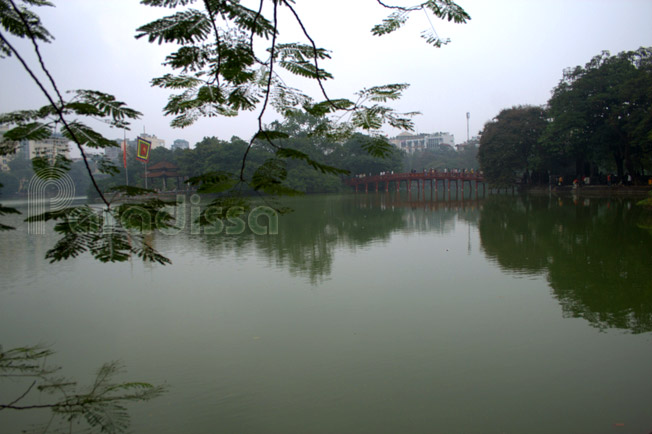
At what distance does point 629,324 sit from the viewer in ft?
11.5

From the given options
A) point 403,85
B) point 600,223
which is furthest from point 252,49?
point 600,223

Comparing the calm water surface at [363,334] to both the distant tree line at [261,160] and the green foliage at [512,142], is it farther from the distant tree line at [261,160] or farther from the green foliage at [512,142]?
the green foliage at [512,142]

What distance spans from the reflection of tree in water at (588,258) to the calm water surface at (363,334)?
0.10 feet

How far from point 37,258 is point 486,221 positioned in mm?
8764

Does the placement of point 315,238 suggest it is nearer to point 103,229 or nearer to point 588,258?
point 588,258

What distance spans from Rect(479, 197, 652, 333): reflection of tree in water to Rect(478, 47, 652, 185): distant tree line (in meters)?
5.69

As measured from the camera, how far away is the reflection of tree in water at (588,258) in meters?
3.90

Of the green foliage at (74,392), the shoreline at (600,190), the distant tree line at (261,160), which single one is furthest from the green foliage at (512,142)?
the green foliage at (74,392)

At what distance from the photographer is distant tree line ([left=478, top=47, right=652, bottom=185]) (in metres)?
15.7

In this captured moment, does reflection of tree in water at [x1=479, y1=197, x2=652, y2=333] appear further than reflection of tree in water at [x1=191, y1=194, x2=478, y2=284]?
No

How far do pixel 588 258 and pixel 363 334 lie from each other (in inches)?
155

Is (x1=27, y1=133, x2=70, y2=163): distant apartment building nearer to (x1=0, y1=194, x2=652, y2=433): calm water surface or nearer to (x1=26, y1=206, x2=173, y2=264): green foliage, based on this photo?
(x1=26, y1=206, x2=173, y2=264): green foliage

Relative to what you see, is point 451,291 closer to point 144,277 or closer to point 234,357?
point 234,357

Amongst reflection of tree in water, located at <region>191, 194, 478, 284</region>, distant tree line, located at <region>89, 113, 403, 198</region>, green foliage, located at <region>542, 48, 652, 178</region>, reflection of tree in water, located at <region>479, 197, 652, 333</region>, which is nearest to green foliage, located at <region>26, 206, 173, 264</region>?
reflection of tree in water, located at <region>479, 197, 652, 333</region>
